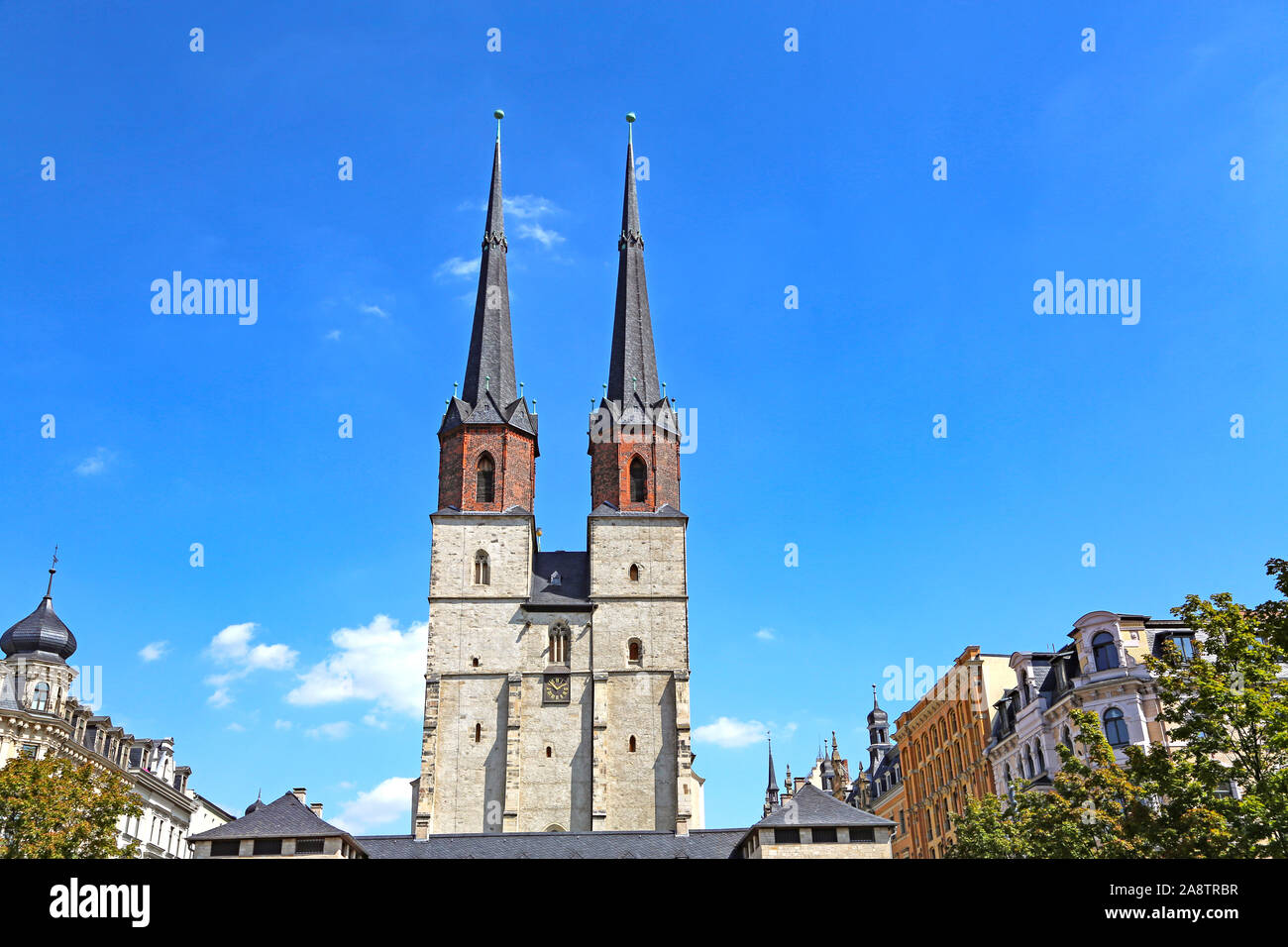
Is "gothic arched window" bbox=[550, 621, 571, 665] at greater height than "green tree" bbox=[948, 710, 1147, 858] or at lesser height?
greater

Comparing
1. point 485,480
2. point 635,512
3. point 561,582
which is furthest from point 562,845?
point 485,480

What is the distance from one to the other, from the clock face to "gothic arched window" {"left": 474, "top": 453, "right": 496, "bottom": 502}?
11077 mm

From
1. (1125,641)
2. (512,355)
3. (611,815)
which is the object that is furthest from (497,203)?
(1125,641)

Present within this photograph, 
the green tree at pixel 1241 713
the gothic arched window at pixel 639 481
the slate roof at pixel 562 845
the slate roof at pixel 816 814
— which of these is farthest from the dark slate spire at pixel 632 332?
the green tree at pixel 1241 713

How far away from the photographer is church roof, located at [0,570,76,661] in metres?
49.3

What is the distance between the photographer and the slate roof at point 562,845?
1783 inches

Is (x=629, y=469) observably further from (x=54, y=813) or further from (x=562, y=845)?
(x=54, y=813)

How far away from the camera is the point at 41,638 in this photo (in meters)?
49.5

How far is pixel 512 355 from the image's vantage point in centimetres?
6538

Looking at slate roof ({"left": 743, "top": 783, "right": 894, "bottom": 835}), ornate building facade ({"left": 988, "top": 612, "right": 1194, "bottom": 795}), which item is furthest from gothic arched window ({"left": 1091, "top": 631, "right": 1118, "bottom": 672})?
slate roof ({"left": 743, "top": 783, "right": 894, "bottom": 835})

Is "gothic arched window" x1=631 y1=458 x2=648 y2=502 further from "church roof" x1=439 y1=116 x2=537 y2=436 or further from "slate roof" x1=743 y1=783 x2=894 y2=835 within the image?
"slate roof" x1=743 y1=783 x2=894 y2=835
